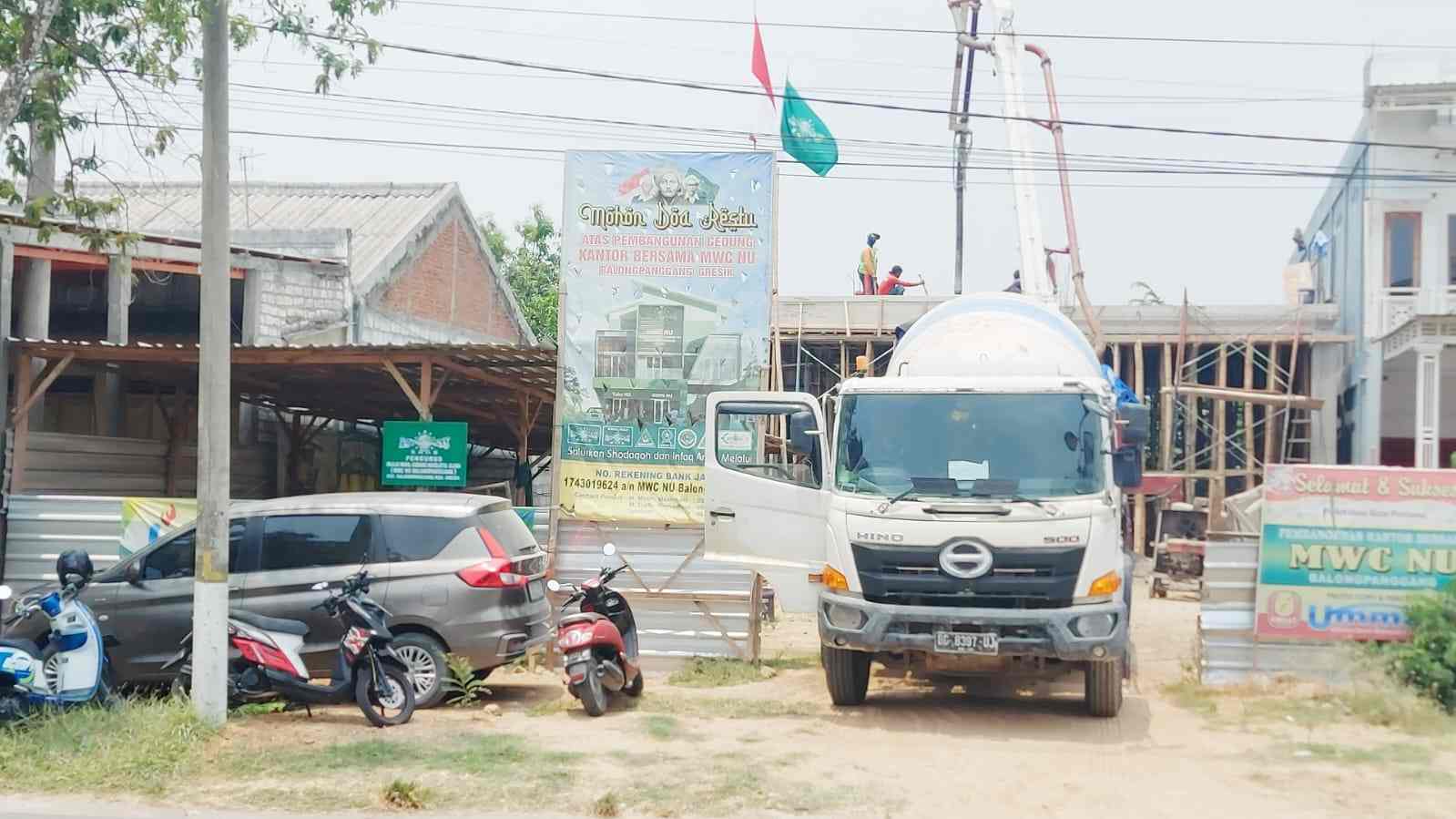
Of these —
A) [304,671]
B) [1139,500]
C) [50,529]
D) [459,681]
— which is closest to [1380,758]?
[459,681]

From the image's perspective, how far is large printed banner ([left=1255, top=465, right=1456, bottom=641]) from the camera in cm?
1093

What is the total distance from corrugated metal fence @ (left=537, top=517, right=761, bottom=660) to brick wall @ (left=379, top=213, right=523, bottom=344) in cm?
1288

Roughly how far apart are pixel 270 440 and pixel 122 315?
504cm

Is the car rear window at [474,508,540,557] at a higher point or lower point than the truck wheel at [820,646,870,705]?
higher

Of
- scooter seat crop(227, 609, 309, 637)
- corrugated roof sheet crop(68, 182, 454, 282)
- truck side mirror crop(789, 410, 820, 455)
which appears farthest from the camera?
corrugated roof sheet crop(68, 182, 454, 282)

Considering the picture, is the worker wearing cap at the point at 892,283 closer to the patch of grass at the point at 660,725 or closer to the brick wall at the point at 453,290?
the brick wall at the point at 453,290

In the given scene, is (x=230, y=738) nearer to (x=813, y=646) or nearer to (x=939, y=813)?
(x=939, y=813)

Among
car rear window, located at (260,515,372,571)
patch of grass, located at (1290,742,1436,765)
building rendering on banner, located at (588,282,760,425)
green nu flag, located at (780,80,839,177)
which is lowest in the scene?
patch of grass, located at (1290,742,1436,765)

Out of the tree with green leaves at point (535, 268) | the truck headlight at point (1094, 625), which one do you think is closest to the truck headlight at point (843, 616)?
the truck headlight at point (1094, 625)

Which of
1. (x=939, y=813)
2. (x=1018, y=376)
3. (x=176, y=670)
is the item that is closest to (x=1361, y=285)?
(x=1018, y=376)

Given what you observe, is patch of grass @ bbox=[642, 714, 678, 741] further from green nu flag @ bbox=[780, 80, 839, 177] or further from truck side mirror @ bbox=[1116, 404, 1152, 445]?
green nu flag @ bbox=[780, 80, 839, 177]

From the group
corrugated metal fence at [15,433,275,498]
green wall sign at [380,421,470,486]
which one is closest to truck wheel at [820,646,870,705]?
green wall sign at [380,421,470,486]

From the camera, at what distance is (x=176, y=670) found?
9.95m

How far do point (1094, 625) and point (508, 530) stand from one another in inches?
191
